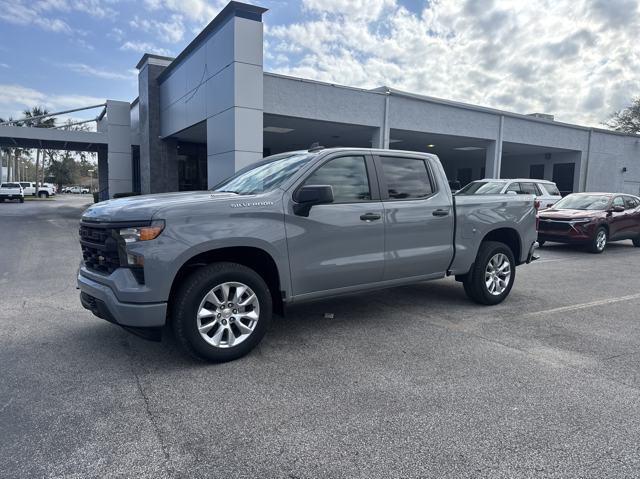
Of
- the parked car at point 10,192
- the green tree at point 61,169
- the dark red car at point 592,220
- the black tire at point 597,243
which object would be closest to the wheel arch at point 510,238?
the dark red car at point 592,220

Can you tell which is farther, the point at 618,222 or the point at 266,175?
the point at 618,222

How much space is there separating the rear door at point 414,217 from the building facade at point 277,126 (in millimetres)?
9517

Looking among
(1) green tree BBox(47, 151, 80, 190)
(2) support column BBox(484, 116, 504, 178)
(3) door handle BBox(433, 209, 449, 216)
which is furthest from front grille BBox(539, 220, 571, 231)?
(1) green tree BBox(47, 151, 80, 190)

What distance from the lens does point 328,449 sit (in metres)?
2.83

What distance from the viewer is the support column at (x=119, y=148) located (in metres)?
26.0

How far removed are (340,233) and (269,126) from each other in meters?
16.2

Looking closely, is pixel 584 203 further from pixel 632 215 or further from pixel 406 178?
pixel 406 178

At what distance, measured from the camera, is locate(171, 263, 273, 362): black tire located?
392cm

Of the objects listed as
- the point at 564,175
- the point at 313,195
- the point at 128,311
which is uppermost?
the point at 564,175

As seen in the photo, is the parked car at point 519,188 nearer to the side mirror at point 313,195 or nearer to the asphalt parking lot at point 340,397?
the asphalt parking lot at point 340,397

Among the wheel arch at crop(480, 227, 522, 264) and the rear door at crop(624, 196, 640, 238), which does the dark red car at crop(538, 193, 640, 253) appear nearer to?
the rear door at crop(624, 196, 640, 238)

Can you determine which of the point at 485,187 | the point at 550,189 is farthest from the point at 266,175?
the point at 550,189

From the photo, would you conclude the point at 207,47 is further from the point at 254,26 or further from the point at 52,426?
the point at 52,426

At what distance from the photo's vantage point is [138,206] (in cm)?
396
